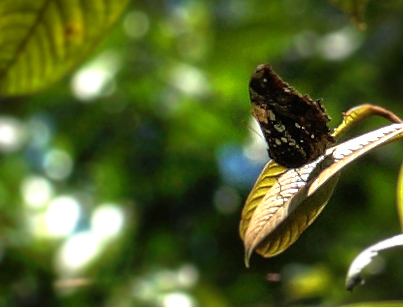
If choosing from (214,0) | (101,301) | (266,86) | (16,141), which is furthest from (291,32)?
(266,86)

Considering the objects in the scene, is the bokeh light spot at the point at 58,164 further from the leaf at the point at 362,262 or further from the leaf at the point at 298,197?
the leaf at the point at 362,262

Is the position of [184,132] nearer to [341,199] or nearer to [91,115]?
[91,115]

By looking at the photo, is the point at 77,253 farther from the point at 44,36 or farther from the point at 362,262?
the point at 362,262

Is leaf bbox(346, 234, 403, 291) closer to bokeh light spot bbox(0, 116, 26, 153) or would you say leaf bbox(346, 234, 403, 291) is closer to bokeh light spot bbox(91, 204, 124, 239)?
bokeh light spot bbox(91, 204, 124, 239)

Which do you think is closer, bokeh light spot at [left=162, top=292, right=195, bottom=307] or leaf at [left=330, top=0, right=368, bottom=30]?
leaf at [left=330, top=0, right=368, bottom=30]

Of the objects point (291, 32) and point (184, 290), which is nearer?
point (184, 290)

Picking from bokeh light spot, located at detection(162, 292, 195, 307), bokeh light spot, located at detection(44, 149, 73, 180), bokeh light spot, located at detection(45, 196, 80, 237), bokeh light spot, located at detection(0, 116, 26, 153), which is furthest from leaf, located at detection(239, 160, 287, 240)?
bokeh light spot, located at detection(44, 149, 73, 180)

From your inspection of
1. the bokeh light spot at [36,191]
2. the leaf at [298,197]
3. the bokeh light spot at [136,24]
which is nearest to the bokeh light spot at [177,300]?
the bokeh light spot at [36,191]
